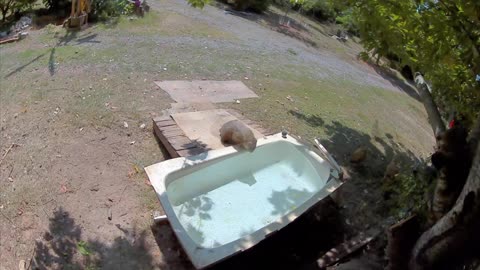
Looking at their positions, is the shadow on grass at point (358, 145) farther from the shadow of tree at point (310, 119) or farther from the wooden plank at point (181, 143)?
the wooden plank at point (181, 143)

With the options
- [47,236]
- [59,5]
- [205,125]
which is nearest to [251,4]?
[59,5]

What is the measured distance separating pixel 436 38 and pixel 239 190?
2.70m

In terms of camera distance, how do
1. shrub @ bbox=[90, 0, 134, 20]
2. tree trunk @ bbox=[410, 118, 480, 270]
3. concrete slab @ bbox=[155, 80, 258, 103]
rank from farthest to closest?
shrub @ bbox=[90, 0, 134, 20]
concrete slab @ bbox=[155, 80, 258, 103]
tree trunk @ bbox=[410, 118, 480, 270]

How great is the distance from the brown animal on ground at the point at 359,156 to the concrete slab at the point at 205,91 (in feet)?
7.24

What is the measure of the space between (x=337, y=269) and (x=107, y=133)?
341 centimetres

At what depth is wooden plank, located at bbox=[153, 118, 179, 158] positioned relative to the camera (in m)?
5.03

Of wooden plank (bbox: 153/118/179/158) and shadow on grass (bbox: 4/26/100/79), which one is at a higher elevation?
wooden plank (bbox: 153/118/179/158)

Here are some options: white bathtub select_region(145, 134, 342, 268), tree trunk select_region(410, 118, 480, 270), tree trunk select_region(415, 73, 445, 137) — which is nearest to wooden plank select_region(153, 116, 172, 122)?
white bathtub select_region(145, 134, 342, 268)

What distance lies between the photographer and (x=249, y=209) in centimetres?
476

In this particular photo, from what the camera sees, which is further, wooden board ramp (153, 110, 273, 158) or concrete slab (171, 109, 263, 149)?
concrete slab (171, 109, 263, 149)

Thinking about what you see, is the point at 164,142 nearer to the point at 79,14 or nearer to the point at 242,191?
the point at 242,191

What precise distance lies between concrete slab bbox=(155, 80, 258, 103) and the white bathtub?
5.87 ft

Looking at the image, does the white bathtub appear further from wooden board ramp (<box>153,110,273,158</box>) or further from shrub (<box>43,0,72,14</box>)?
shrub (<box>43,0,72,14</box>)

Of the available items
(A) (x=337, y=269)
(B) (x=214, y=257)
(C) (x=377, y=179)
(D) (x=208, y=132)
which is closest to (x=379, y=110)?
(C) (x=377, y=179)
